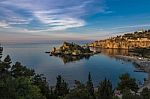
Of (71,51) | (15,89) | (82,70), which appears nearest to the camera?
(15,89)

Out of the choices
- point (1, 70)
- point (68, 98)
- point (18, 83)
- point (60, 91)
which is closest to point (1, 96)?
point (18, 83)

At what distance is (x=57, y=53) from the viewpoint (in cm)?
11831

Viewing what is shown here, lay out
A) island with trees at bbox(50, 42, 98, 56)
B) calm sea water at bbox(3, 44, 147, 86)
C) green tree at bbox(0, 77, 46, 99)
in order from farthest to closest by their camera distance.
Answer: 1. island with trees at bbox(50, 42, 98, 56)
2. calm sea water at bbox(3, 44, 147, 86)
3. green tree at bbox(0, 77, 46, 99)

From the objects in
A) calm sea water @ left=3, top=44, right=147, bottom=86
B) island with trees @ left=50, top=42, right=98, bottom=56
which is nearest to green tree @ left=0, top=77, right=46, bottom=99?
calm sea water @ left=3, top=44, right=147, bottom=86

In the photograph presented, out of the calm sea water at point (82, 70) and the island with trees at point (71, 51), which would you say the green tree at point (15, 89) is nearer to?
the calm sea water at point (82, 70)

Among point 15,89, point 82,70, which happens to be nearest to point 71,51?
point 82,70

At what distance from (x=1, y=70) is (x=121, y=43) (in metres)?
175

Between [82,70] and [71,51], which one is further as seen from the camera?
[71,51]

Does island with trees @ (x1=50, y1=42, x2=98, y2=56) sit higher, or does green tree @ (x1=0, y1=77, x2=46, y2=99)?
green tree @ (x1=0, y1=77, x2=46, y2=99)

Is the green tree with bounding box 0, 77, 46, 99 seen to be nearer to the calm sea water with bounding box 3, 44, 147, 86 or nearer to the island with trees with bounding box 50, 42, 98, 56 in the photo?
the calm sea water with bounding box 3, 44, 147, 86

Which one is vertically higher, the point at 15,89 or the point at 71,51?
the point at 15,89

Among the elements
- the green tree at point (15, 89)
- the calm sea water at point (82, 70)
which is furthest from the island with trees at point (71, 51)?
the green tree at point (15, 89)

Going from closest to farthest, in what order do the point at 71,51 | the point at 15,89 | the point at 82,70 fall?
the point at 15,89 → the point at 82,70 → the point at 71,51

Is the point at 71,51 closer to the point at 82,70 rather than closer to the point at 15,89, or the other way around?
the point at 82,70
